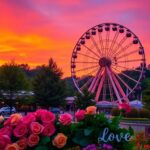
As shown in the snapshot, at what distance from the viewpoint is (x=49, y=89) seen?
48656 millimetres

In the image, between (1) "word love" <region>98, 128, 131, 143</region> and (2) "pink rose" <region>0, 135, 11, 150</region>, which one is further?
(1) "word love" <region>98, 128, 131, 143</region>

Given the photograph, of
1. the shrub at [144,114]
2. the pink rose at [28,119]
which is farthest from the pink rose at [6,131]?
the shrub at [144,114]

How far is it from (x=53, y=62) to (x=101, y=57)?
250 inches

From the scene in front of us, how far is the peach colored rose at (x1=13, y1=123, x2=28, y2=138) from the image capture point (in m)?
6.05

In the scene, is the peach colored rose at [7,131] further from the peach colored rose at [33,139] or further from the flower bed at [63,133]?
the peach colored rose at [33,139]

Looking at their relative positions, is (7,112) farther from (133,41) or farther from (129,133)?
(129,133)

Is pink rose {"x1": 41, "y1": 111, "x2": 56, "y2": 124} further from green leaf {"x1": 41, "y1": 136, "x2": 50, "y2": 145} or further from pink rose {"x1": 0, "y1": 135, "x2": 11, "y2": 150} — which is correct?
pink rose {"x1": 0, "y1": 135, "x2": 11, "y2": 150}

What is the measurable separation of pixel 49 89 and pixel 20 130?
42639 millimetres

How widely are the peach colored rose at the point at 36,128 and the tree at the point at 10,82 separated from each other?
4330 cm

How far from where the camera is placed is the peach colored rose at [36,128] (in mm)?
6004

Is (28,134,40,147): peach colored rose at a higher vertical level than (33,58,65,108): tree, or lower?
higher

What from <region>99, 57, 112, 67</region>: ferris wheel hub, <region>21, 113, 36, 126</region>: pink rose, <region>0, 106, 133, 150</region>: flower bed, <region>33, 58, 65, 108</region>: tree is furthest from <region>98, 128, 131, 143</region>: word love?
<region>33, 58, 65, 108</region>: tree

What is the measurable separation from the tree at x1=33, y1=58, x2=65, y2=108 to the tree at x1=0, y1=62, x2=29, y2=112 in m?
1.95

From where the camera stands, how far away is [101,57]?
47.9m
